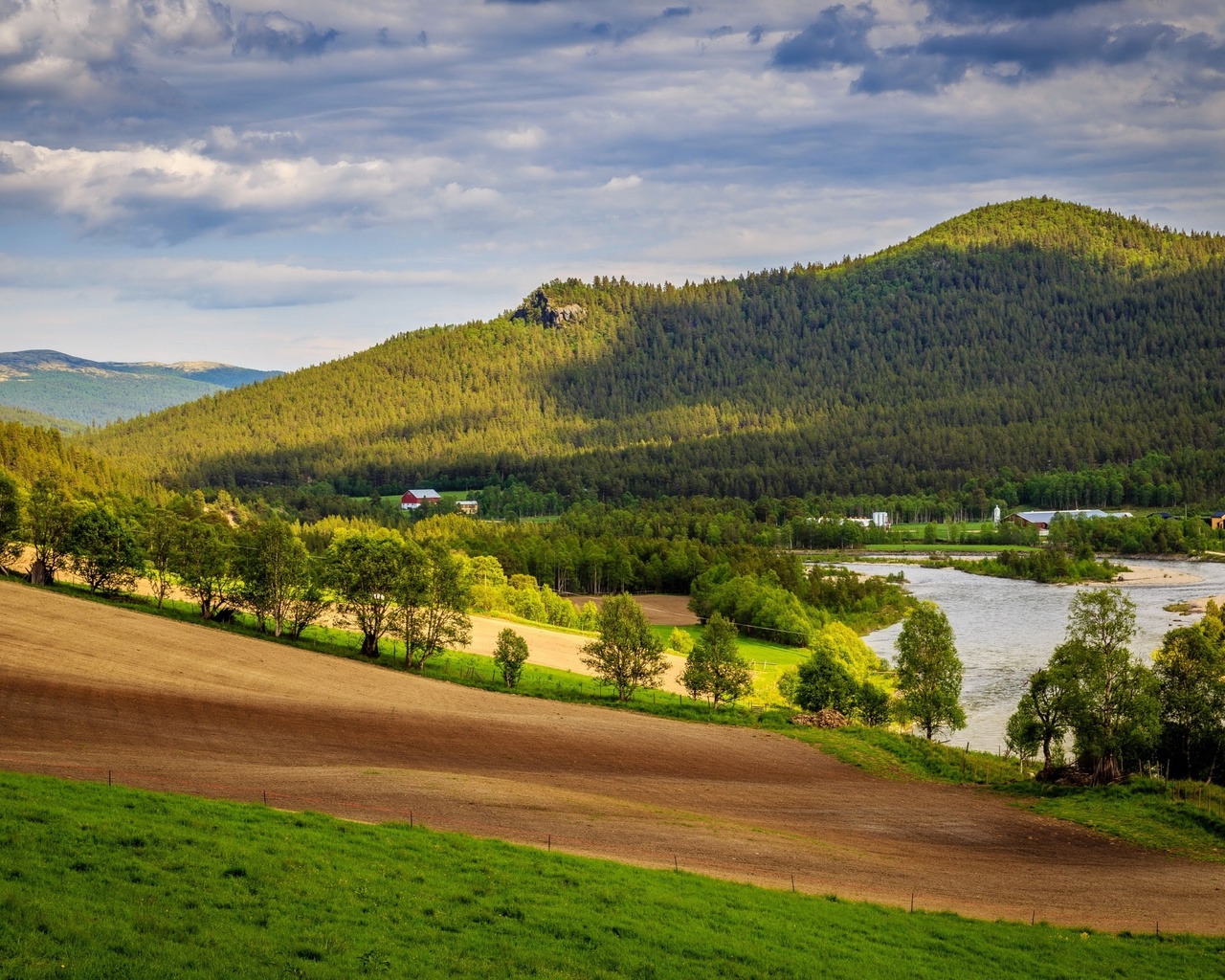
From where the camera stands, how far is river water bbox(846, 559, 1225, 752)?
74.8 meters

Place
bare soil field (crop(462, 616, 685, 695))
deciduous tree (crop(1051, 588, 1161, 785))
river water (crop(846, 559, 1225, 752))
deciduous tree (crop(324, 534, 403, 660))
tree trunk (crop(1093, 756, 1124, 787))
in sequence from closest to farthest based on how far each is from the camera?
tree trunk (crop(1093, 756, 1124, 787)) → deciduous tree (crop(1051, 588, 1161, 785)) → deciduous tree (crop(324, 534, 403, 660)) → river water (crop(846, 559, 1225, 752)) → bare soil field (crop(462, 616, 685, 695))

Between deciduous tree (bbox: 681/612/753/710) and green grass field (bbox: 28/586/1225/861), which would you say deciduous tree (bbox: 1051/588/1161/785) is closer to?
green grass field (bbox: 28/586/1225/861)

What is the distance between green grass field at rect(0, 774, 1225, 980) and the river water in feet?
130

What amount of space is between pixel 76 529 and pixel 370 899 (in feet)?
216

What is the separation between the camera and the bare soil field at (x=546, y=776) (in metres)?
31.3

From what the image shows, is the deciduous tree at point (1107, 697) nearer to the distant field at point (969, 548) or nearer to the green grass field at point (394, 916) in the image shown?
the green grass field at point (394, 916)

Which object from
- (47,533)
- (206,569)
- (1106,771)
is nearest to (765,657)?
(206,569)

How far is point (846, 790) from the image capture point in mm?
45281

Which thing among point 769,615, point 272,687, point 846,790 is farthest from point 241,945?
point 769,615

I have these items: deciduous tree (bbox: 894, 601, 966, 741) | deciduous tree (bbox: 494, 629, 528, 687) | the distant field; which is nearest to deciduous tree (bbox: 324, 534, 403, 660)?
deciduous tree (bbox: 494, 629, 528, 687)

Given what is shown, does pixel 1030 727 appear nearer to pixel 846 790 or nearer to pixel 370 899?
pixel 846 790

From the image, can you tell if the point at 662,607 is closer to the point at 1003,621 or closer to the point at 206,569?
the point at 1003,621

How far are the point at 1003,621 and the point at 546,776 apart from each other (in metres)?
80.8

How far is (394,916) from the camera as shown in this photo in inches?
800
